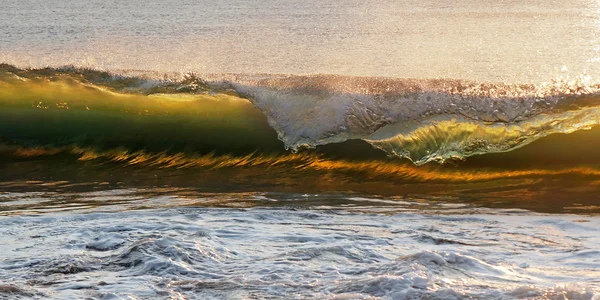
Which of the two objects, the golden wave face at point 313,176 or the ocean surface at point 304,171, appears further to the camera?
the golden wave face at point 313,176

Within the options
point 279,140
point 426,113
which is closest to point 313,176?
point 279,140

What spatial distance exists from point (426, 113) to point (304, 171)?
36.9 inches

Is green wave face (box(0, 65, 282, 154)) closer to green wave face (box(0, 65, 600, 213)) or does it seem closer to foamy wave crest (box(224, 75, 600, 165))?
green wave face (box(0, 65, 600, 213))

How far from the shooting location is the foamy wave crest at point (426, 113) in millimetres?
5430

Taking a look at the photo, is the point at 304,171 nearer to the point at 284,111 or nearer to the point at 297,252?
the point at 284,111

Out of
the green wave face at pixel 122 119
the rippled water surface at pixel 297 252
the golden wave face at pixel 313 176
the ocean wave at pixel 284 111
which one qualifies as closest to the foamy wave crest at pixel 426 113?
the ocean wave at pixel 284 111

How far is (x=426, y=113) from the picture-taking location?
18.3 feet

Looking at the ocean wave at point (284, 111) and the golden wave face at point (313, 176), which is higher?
the ocean wave at point (284, 111)

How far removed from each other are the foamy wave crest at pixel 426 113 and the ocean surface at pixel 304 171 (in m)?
Answer: 0.01

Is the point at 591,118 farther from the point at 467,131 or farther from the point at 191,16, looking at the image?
the point at 191,16

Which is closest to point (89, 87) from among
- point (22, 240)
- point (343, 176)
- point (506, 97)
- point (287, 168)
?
point (287, 168)

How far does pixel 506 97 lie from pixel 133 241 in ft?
9.66

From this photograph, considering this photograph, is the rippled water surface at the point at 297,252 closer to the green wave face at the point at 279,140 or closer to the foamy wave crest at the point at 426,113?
the green wave face at the point at 279,140

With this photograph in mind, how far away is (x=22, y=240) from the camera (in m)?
3.83
